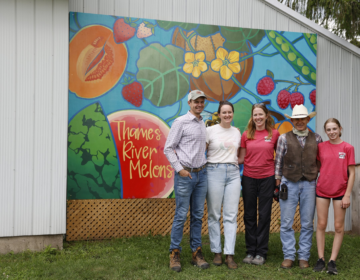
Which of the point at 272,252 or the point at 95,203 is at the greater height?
the point at 95,203

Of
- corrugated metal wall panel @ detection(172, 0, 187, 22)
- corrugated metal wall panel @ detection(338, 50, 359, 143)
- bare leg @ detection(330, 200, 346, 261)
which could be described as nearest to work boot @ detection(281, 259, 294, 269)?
bare leg @ detection(330, 200, 346, 261)

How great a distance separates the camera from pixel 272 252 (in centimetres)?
461

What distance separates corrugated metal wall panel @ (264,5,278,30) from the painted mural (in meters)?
0.18

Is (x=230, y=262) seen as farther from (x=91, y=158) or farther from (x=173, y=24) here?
(x=173, y=24)

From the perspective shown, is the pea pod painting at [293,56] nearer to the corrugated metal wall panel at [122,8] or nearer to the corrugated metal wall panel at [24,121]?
the corrugated metal wall panel at [122,8]

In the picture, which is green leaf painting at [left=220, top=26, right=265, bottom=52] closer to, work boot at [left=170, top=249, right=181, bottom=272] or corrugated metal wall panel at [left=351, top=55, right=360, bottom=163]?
corrugated metal wall panel at [left=351, top=55, right=360, bottom=163]

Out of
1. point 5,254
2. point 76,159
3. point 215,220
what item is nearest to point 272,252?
point 215,220

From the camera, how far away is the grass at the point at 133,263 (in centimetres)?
372

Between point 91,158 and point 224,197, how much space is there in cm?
237

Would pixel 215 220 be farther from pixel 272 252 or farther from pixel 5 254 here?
pixel 5 254

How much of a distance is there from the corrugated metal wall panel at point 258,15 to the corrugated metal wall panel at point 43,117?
3420mm

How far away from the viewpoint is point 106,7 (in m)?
5.39

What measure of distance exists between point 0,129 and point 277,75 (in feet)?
14.9

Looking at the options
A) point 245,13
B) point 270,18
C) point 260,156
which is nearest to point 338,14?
point 270,18
